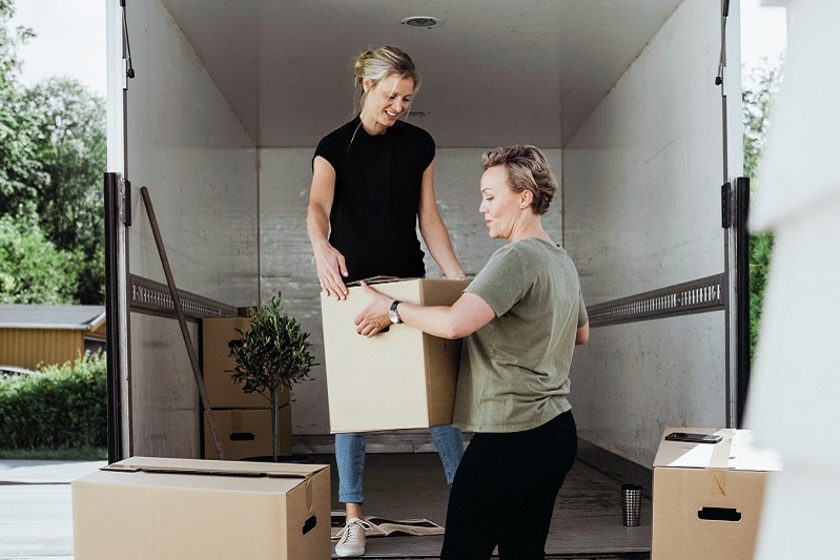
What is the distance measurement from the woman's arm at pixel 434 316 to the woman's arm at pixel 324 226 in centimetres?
15

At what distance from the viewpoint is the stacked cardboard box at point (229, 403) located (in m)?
5.48

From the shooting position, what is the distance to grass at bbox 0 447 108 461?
13.4m

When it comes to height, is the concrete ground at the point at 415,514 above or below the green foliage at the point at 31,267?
below

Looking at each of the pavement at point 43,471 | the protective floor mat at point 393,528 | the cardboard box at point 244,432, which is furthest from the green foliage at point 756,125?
the protective floor mat at point 393,528

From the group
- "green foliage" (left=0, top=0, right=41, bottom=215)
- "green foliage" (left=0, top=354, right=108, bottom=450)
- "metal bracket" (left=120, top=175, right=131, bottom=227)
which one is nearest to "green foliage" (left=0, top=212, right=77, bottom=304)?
"green foliage" (left=0, top=0, right=41, bottom=215)

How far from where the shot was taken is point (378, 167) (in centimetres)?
303

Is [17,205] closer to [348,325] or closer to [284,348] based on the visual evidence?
[284,348]

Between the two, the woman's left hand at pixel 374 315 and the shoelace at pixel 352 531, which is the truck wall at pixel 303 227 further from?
the woman's left hand at pixel 374 315

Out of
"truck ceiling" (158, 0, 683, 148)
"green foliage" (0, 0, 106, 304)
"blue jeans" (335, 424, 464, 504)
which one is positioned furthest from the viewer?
"green foliage" (0, 0, 106, 304)

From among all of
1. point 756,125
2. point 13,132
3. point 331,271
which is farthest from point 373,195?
point 13,132

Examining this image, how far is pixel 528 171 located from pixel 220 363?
3725 mm

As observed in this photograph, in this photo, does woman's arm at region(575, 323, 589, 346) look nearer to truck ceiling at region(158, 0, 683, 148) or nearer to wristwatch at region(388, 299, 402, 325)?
wristwatch at region(388, 299, 402, 325)

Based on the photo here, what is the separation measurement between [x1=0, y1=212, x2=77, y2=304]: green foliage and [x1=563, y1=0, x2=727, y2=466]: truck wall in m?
13.5

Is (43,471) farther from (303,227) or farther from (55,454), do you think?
(303,227)
